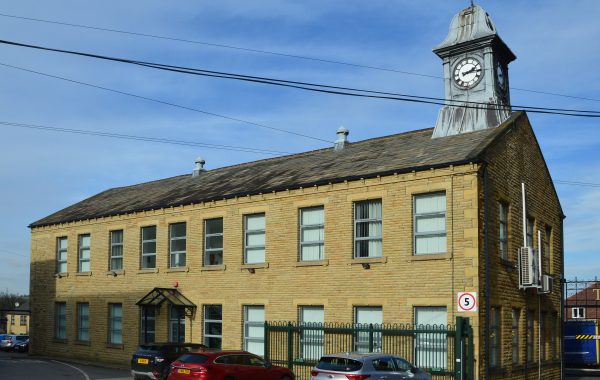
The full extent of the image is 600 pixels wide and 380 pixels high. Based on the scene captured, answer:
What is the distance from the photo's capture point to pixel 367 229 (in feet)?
78.4

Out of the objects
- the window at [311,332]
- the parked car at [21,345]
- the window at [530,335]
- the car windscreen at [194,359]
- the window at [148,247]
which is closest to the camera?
the car windscreen at [194,359]

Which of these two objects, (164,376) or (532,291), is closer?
(164,376)

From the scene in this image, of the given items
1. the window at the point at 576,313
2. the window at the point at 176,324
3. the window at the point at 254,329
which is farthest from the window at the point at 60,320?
the window at the point at 576,313

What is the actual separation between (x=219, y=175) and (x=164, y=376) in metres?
12.9

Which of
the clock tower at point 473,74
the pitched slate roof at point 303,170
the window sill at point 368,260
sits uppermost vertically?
the clock tower at point 473,74

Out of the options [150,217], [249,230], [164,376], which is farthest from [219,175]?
[164,376]

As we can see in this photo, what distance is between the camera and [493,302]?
70.7 ft

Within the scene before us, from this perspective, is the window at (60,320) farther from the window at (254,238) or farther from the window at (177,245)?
the window at (254,238)

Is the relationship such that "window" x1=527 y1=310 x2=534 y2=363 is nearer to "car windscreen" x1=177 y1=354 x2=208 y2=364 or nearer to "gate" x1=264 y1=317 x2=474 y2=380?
"gate" x1=264 y1=317 x2=474 y2=380

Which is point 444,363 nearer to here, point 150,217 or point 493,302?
point 493,302

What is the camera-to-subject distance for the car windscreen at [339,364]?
17266 millimetres

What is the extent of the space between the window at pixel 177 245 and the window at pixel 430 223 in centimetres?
1132

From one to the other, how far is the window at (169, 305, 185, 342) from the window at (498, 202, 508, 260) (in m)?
13.3

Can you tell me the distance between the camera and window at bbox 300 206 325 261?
25.0 metres
